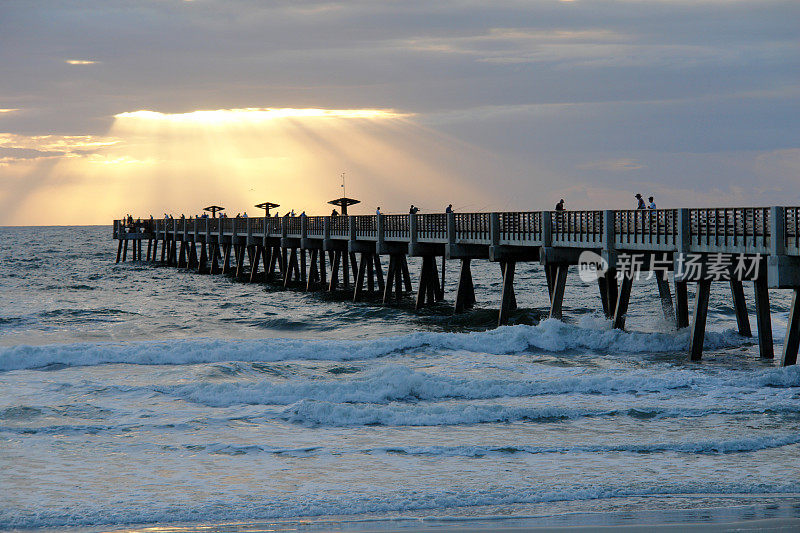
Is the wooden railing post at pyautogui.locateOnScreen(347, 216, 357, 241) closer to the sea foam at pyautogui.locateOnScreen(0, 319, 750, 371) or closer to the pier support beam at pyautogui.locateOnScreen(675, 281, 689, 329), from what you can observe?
the sea foam at pyautogui.locateOnScreen(0, 319, 750, 371)

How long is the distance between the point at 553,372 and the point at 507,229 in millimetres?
9426

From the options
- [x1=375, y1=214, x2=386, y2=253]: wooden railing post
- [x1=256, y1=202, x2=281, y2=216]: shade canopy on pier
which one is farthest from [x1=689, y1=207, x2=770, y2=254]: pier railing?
[x1=256, y1=202, x2=281, y2=216]: shade canopy on pier

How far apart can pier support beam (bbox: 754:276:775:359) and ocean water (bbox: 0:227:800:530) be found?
0.36 metres

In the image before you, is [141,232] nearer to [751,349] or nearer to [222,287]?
[222,287]

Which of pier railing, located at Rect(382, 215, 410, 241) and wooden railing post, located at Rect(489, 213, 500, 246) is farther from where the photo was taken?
pier railing, located at Rect(382, 215, 410, 241)

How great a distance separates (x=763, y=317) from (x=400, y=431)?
1100 cm

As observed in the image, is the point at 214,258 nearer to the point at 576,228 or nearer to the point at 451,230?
the point at 451,230

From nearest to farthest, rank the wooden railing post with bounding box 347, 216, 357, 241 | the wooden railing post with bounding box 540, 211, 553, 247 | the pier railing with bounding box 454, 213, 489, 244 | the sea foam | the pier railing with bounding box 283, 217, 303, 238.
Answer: the sea foam
the wooden railing post with bounding box 540, 211, 553, 247
the pier railing with bounding box 454, 213, 489, 244
the wooden railing post with bounding box 347, 216, 357, 241
the pier railing with bounding box 283, 217, 303, 238

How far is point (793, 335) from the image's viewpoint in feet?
65.9

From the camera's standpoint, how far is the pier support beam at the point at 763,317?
70.8ft

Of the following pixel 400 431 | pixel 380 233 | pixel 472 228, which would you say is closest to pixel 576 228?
pixel 472 228

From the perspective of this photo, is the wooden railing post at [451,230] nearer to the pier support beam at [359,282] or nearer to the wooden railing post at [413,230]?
the wooden railing post at [413,230]

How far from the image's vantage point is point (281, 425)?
17.2 metres

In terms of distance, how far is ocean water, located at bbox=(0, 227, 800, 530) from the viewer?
466 inches
